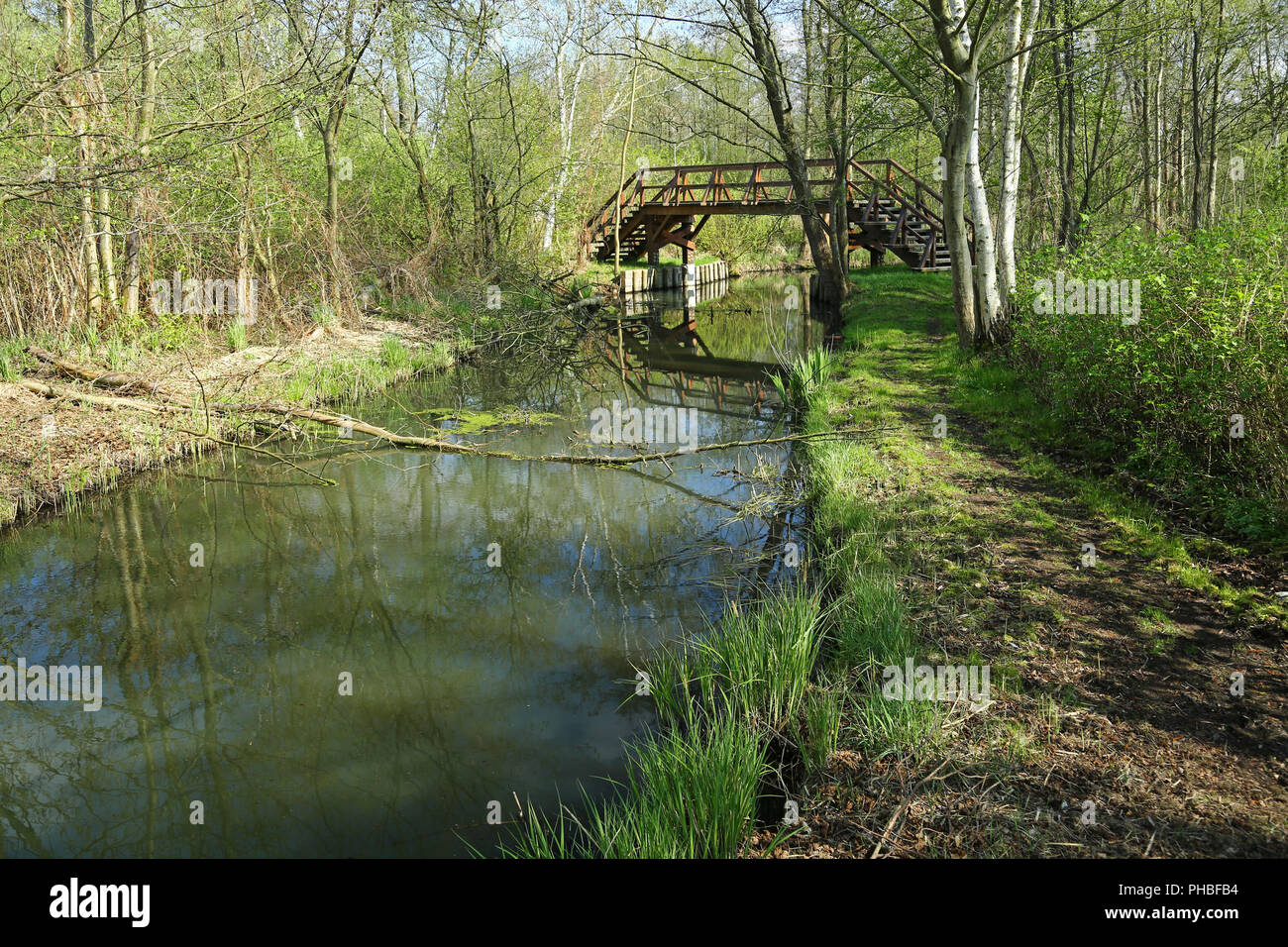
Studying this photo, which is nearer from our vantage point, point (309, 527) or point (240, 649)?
point (240, 649)

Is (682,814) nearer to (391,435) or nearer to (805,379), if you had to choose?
(391,435)

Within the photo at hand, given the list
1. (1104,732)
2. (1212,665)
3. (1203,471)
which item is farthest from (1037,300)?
(1104,732)

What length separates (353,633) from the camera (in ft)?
17.4

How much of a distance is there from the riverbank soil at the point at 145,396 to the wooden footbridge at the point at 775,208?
10224 mm

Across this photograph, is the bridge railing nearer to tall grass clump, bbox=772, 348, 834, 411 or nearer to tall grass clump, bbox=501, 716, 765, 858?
tall grass clump, bbox=772, 348, 834, 411

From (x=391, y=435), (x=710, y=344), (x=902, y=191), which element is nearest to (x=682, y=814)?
(x=391, y=435)

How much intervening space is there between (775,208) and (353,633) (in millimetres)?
18139

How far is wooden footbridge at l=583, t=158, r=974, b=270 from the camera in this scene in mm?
20016

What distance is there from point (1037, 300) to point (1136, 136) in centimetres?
1466

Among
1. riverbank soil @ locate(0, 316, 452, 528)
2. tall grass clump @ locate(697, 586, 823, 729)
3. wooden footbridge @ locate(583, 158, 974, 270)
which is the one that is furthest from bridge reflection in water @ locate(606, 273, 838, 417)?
tall grass clump @ locate(697, 586, 823, 729)

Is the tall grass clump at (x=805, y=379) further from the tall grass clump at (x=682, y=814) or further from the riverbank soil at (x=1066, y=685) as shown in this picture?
the tall grass clump at (x=682, y=814)

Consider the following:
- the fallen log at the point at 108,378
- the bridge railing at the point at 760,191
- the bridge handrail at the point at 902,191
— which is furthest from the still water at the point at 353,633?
the bridge handrail at the point at 902,191
